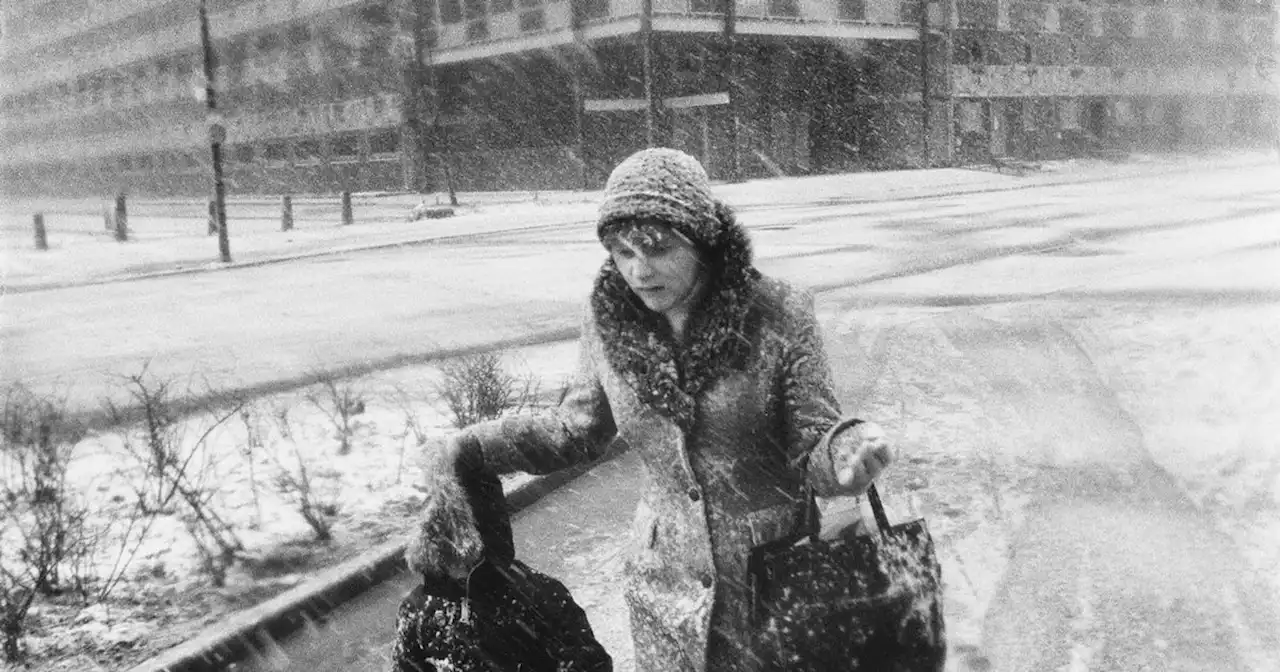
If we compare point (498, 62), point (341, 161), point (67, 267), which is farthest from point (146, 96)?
point (67, 267)

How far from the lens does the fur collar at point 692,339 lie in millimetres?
1981

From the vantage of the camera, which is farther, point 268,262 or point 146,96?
point 146,96

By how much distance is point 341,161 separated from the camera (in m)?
44.8

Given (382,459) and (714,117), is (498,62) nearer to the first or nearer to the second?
(714,117)

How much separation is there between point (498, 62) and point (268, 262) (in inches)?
832

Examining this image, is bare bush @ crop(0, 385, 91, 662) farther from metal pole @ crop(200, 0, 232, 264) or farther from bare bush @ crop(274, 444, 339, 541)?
metal pole @ crop(200, 0, 232, 264)

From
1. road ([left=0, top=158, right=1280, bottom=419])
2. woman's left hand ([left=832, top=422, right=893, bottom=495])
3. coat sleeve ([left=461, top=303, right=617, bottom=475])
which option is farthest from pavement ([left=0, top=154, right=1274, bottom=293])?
woman's left hand ([left=832, top=422, right=893, bottom=495])

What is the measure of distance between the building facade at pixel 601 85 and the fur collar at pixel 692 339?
30.6 metres

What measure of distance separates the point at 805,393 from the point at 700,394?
20 cm

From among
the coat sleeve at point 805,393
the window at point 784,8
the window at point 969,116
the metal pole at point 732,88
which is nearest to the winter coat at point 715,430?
the coat sleeve at point 805,393

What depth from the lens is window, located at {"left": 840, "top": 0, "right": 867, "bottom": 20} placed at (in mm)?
36188

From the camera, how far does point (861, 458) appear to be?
1765 mm

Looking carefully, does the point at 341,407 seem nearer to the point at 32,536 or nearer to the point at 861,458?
the point at 32,536

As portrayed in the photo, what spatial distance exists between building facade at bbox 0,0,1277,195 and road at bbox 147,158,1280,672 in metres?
19.5
